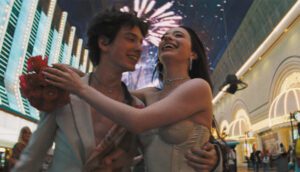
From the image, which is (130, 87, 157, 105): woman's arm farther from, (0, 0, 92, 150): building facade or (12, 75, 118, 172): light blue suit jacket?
(0, 0, 92, 150): building facade

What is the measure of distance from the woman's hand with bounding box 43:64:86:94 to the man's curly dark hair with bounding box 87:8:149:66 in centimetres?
40

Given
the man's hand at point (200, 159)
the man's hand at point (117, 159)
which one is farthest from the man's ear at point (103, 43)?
the man's hand at point (200, 159)

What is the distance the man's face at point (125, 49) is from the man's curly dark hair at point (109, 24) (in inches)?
1.1

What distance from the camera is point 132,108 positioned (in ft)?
4.21

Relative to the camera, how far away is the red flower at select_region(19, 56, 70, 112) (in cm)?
124

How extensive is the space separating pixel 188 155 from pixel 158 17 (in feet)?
37.4

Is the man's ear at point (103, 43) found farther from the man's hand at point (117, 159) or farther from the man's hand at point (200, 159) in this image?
the man's hand at point (200, 159)

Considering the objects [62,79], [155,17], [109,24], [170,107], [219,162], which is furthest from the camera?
[155,17]

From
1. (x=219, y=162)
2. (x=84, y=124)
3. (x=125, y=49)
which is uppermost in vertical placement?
(x=125, y=49)

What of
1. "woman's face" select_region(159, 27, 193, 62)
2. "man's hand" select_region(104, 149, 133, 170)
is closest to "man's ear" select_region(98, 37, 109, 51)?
"woman's face" select_region(159, 27, 193, 62)

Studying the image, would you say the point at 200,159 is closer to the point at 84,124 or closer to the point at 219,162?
the point at 219,162

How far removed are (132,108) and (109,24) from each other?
0.52 metres

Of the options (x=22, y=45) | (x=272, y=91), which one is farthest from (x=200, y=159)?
(x=272, y=91)

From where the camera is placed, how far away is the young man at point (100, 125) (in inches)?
52.1
